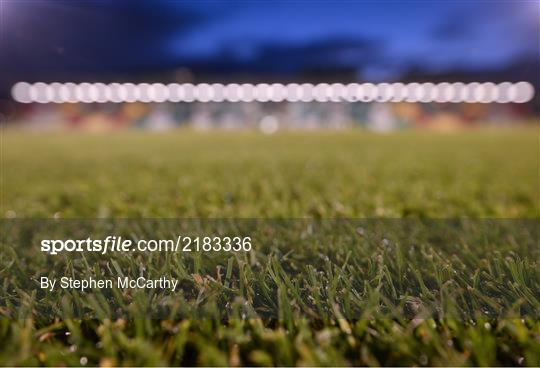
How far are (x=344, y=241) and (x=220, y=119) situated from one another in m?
26.7

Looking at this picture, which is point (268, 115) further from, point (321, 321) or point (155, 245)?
point (321, 321)

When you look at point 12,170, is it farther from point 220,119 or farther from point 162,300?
point 220,119

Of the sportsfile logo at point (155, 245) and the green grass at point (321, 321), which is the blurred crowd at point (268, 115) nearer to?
the green grass at point (321, 321)

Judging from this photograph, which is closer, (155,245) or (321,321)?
(321,321)

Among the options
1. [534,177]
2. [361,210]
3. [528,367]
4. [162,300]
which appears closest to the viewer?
[528,367]

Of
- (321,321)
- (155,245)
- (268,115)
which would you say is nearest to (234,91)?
(268,115)

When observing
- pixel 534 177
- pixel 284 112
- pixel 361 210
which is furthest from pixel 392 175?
pixel 284 112

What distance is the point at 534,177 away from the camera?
2834 millimetres

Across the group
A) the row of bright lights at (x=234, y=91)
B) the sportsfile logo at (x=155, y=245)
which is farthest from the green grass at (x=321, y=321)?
the row of bright lights at (x=234, y=91)

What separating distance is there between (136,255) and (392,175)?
226cm

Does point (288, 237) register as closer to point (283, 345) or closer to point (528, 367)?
point (283, 345)

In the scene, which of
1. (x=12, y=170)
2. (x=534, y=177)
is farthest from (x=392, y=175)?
(x=12, y=170)

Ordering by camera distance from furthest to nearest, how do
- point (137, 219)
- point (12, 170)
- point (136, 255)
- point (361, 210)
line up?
point (12, 170)
point (361, 210)
point (137, 219)
point (136, 255)

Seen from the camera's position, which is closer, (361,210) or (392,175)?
(361,210)
